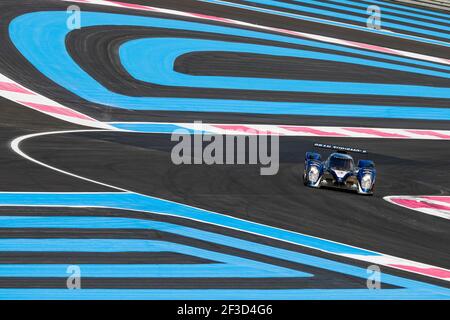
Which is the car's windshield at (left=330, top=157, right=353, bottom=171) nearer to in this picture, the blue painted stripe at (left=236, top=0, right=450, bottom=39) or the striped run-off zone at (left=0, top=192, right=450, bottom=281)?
the striped run-off zone at (left=0, top=192, right=450, bottom=281)

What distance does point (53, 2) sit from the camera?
31.8 m

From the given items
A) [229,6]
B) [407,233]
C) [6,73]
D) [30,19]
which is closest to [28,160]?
[6,73]

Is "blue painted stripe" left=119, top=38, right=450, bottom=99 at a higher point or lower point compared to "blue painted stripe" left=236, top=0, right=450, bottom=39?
lower

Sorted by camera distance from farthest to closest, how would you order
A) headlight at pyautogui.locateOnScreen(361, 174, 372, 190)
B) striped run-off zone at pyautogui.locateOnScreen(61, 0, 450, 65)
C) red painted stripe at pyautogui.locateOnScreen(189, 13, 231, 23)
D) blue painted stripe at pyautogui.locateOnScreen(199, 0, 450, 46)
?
blue painted stripe at pyautogui.locateOnScreen(199, 0, 450, 46)
red painted stripe at pyautogui.locateOnScreen(189, 13, 231, 23)
striped run-off zone at pyautogui.locateOnScreen(61, 0, 450, 65)
headlight at pyautogui.locateOnScreen(361, 174, 372, 190)

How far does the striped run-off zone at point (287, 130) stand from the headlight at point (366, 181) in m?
5.41

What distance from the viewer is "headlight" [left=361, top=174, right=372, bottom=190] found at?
20.1m

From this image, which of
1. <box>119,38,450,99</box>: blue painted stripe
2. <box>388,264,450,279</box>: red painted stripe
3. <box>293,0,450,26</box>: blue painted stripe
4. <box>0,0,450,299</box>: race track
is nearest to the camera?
<box>0,0,450,299</box>: race track

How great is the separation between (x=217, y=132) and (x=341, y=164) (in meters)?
4.98

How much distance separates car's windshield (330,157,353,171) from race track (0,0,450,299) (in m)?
0.78

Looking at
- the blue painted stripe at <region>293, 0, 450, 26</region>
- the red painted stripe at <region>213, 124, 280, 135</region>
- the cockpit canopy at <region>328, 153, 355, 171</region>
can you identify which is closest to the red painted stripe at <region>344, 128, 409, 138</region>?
the red painted stripe at <region>213, 124, 280, 135</region>

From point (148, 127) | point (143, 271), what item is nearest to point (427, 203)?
point (143, 271)

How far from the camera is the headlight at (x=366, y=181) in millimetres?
20141
